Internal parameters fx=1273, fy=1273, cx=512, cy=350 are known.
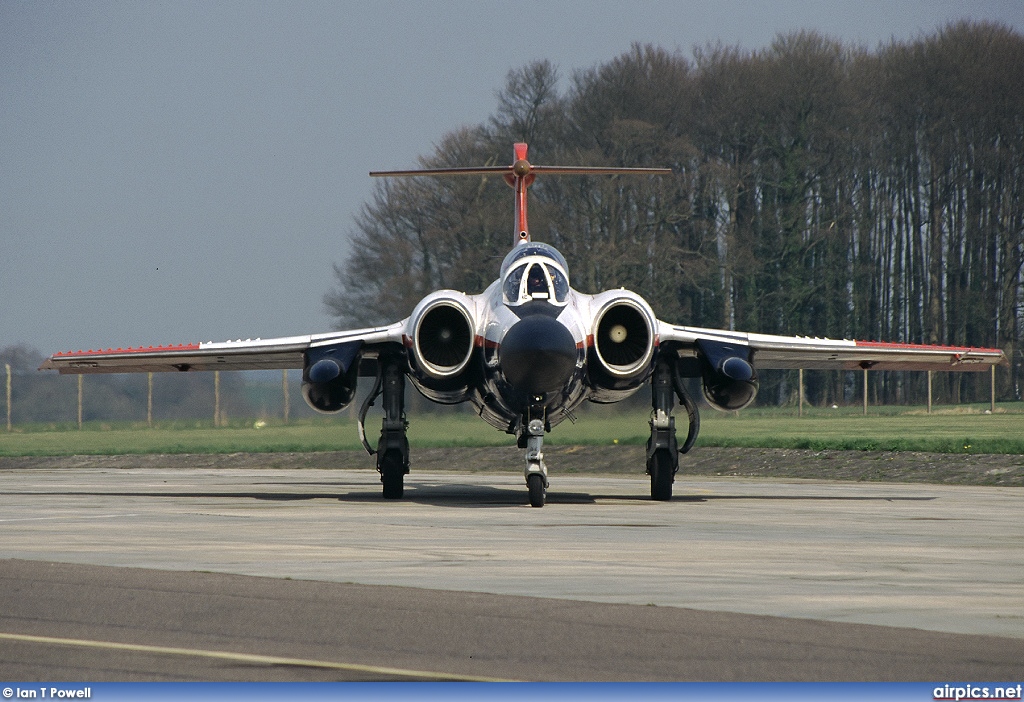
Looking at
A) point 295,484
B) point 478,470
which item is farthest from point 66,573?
point 478,470

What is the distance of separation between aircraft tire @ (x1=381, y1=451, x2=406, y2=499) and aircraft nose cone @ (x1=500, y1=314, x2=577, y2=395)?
128 inches

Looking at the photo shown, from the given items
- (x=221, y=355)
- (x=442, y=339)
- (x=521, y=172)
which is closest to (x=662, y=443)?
(x=442, y=339)

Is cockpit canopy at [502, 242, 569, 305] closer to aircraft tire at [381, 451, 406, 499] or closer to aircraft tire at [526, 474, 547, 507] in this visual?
aircraft tire at [526, 474, 547, 507]

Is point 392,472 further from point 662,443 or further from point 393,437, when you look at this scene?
point 662,443

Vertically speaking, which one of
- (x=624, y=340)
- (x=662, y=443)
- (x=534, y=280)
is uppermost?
(x=534, y=280)

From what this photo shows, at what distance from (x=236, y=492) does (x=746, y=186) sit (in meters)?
35.0

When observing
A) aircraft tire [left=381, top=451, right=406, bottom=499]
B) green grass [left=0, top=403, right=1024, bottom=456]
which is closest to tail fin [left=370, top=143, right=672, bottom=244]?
aircraft tire [left=381, top=451, right=406, bottom=499]

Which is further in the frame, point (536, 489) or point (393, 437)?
point (393, 437)

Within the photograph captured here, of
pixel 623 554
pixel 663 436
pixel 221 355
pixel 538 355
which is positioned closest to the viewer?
pixel 623 554

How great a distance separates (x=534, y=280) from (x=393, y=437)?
3388 mm

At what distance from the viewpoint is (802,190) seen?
5003 cm

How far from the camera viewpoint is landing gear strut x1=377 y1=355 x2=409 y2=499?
1781cm

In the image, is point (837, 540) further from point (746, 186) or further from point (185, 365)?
point (746, 186)

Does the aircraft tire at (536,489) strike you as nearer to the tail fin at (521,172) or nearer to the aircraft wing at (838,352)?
the aircraft wing at (838,352)
